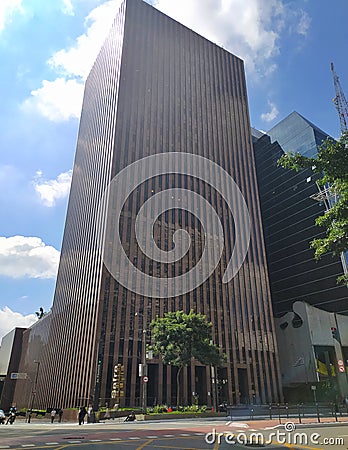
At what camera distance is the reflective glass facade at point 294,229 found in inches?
2899

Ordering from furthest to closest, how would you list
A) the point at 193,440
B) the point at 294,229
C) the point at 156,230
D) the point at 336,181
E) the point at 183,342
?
the point at 294,229 < the point at 156,230 < the point at 183,342 < the point at 193,440 < the point at 336,181

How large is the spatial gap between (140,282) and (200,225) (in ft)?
Answer: 59.0

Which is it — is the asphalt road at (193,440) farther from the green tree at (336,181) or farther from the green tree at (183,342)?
the green tree at (183,342)

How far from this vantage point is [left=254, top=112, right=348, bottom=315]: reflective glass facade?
73.6 meters

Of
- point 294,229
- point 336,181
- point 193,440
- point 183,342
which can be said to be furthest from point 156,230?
point 336,181

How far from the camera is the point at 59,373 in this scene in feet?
201

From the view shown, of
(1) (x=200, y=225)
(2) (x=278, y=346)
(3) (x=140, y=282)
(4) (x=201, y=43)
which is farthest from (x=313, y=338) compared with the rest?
(4) (x=201, y=43)

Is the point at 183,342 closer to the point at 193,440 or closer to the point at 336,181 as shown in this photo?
the point at 193,440

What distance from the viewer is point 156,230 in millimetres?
63594

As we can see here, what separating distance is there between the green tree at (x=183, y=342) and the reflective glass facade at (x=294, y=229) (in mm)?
42487

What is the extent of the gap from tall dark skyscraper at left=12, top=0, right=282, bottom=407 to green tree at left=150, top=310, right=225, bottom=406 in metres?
13.7

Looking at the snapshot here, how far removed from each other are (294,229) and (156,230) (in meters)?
36.7

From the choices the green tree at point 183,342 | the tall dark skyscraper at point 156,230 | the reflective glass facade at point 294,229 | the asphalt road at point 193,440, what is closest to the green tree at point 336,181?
the asphalt road at point 193,440

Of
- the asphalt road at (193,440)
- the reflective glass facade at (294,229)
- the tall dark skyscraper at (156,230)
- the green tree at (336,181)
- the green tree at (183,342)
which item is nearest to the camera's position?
the asphalt road at (193,440)
